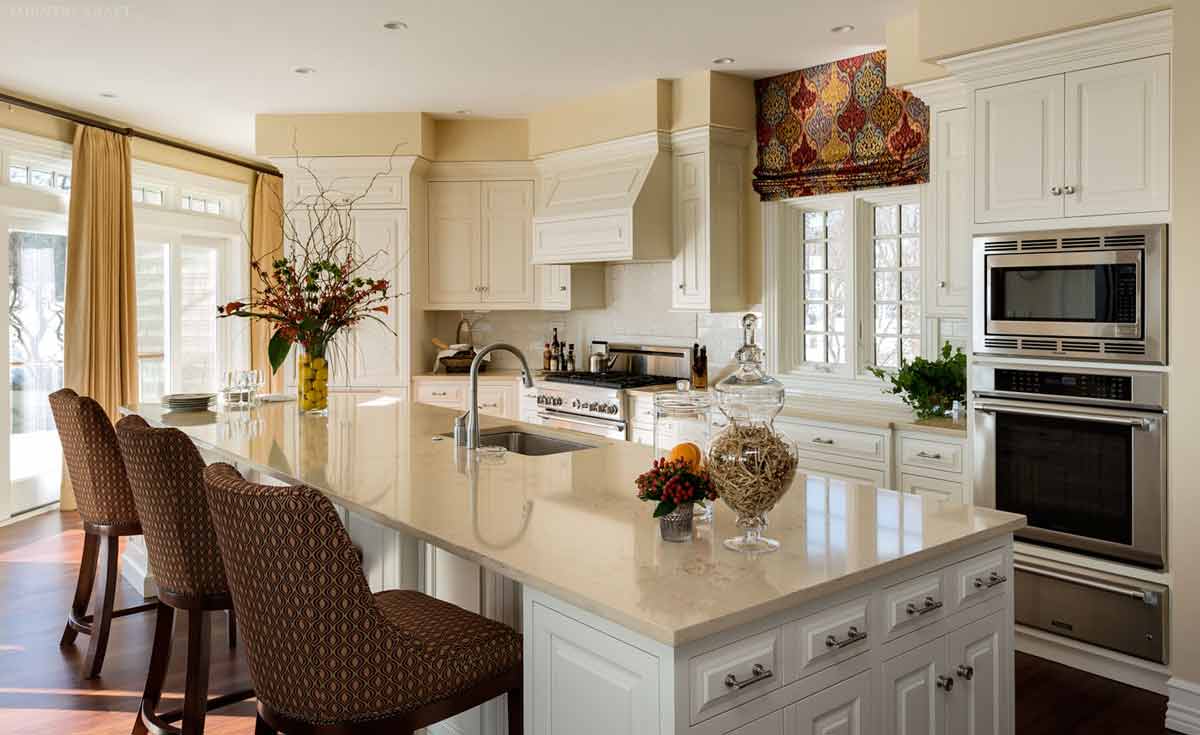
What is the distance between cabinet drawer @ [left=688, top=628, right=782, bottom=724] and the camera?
1485 millimetres

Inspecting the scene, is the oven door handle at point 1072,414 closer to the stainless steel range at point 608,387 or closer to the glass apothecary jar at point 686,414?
the glass apothecary jar at point 686,414

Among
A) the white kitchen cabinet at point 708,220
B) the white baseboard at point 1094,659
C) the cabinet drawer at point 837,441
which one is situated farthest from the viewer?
the white kitchen cabinet at point 708,220

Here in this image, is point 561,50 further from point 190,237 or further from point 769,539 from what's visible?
point 190,237

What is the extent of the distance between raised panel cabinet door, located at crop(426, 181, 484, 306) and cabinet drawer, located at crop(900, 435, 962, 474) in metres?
3.45

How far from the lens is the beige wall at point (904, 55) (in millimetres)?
4188

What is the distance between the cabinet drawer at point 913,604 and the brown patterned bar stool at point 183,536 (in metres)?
1.84

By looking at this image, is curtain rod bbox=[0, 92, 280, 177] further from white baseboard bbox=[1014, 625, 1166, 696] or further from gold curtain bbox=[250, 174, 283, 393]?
white baseboard bbox=[1014, 625, 1166, 696]

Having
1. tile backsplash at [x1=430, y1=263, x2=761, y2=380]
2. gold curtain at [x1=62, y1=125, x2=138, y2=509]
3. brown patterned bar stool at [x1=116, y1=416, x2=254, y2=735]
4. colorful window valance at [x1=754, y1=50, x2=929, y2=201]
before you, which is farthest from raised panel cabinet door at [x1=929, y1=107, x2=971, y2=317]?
gold curtain at [x1=62, y1=125, x2=138, y2=509]

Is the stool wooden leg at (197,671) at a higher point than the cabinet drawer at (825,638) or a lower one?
lower

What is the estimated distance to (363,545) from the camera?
288 centimetres

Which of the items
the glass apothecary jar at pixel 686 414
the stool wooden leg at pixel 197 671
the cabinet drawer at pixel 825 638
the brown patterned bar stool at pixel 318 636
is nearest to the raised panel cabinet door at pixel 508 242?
the glass apothecary jar at pixel 686 414

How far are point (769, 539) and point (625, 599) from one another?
0.50 m

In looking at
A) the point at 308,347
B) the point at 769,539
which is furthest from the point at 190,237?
the point at 769,539

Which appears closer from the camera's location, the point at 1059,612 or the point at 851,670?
the point at 851,670
